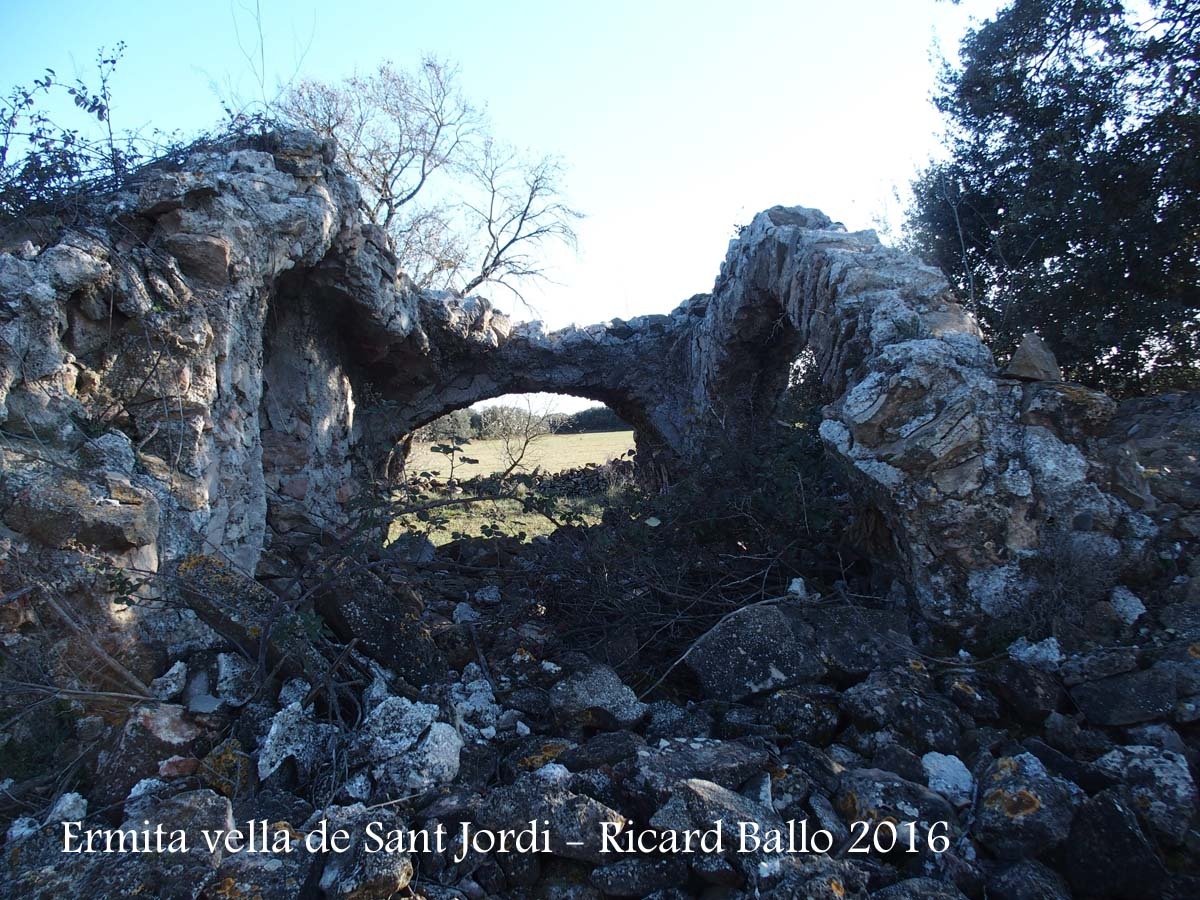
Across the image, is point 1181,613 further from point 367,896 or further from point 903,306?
point 367,896

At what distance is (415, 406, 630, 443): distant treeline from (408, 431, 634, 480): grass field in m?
0.26

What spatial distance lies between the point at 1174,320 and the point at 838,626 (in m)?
5.25

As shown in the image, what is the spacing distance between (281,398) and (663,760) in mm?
5222

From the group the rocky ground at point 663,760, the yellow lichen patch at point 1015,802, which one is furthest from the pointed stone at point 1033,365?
the yellow lichen patch at point 1015,802

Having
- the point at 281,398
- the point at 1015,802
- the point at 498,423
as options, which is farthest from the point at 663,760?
the point at 281,398

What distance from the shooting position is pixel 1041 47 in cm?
719

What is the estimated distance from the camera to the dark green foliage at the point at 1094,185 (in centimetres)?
642

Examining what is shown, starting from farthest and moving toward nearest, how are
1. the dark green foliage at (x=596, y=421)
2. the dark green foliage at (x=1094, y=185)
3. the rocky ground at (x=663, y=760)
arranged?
the dark green foliage at (x=596, y=421)
the dark green foliage at (x=1094, y=185)
the rocky ground at (x=663, y=760)

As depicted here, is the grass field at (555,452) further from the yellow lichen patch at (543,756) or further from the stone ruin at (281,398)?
the yellow lichen patch at (543,756)

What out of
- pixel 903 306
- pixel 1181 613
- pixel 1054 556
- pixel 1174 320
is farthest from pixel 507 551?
pixel 1174 320

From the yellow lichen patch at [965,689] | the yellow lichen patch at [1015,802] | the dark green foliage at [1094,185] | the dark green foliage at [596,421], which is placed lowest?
the yellow lichen patch at [1015,802]

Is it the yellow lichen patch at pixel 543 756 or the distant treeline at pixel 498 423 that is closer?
the yellow lichen patch at pixel 543 756

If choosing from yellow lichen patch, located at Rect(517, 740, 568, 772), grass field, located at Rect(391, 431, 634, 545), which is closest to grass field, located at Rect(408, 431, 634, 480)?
grass field, located at Rect(391, 431, 634, 545)

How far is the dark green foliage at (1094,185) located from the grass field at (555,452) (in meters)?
6.15
